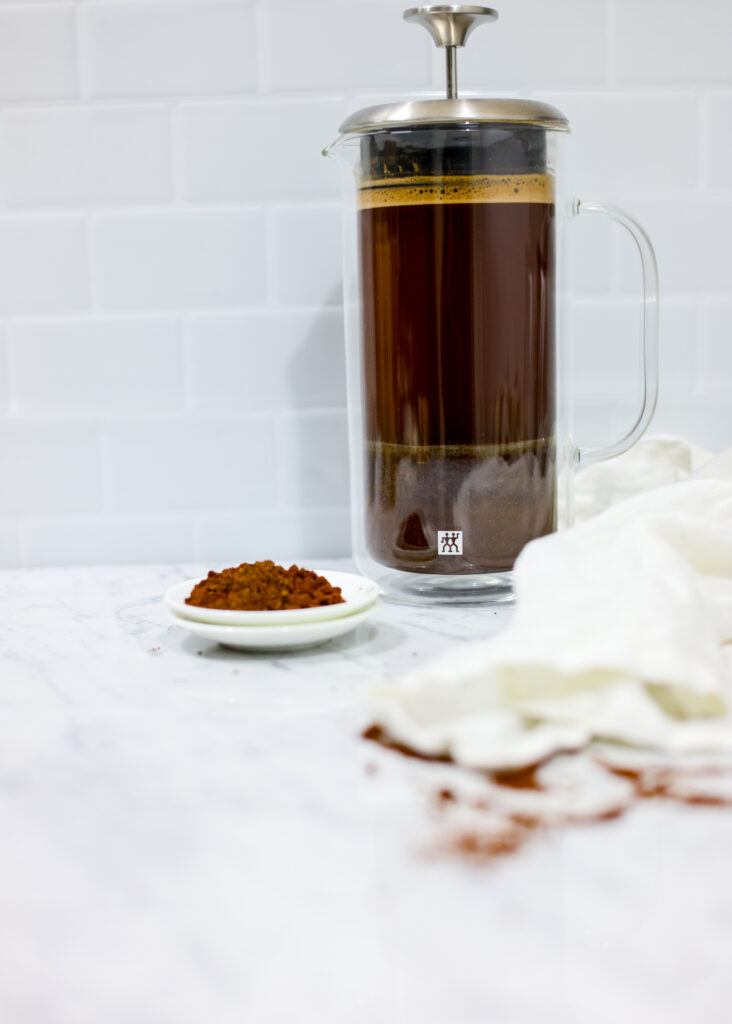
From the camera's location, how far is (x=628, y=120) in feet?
3.16

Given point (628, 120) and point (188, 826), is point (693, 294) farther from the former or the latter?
point (188, 826)

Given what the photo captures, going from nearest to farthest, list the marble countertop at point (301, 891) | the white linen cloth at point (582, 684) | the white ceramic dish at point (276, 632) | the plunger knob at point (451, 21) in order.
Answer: the marble countertop at point (301, 891), the white linen cloth at point (582, 684), the white ceramic dish at point (276, 632), the plunger knob at point (451, 21)

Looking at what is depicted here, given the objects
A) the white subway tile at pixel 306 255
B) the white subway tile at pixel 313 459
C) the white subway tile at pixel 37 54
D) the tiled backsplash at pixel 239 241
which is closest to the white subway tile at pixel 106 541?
the tiled backsplash at pixel 239 241

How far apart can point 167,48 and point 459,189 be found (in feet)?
1.16

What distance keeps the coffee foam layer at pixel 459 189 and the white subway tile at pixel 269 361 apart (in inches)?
8.8

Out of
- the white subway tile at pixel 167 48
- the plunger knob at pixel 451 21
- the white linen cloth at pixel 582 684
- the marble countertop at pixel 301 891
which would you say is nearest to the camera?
the marble countertop at pixel 301 891

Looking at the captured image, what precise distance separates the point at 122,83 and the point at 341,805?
0.71 metres

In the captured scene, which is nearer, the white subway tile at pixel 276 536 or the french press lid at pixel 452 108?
the french press lid at pixel 452 108

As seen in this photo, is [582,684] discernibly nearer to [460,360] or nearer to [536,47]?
[460,360]

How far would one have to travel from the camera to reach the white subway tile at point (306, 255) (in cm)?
96

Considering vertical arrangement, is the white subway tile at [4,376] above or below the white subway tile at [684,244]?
below

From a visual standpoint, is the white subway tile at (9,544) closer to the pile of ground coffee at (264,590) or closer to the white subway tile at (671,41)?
the pile of ground coffee at (264,590)

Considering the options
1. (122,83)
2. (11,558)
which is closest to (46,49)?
(122,83)

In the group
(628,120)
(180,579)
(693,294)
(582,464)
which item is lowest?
(180,579)
